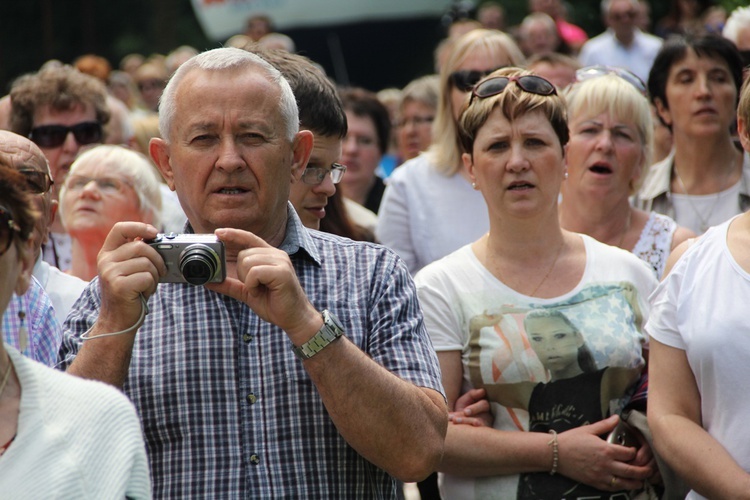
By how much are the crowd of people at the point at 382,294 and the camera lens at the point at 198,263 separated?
10mm

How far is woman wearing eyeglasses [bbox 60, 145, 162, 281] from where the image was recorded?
513 cm

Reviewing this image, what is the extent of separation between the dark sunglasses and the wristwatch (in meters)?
3.43

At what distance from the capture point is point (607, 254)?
418 cm

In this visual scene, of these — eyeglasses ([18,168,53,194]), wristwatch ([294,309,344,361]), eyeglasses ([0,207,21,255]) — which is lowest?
wristwatch ([294,309,344,361])

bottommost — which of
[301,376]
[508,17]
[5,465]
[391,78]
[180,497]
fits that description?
[391,78]

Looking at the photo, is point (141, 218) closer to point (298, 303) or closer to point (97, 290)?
point (97, 290)

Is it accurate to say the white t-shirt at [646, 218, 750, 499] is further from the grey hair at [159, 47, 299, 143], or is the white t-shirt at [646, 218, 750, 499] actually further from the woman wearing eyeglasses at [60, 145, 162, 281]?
the woman wearing eyeglasses at [60, 145, 162, 281]

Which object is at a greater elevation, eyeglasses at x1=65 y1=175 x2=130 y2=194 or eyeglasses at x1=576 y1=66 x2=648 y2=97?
eyeglasses at x1=576 y1=66 x2=648 y2=97

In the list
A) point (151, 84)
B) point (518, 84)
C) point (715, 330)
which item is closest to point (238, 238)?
point (715, 330)

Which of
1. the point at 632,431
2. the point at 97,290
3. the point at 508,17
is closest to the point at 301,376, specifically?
the point at 97,290

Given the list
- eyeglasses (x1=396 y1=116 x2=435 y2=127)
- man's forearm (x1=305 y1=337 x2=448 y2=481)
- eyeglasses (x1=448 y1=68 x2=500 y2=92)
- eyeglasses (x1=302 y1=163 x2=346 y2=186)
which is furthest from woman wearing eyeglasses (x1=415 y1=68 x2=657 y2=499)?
eyeglasses (x1=396 y1=116 x2=435 y2=127)

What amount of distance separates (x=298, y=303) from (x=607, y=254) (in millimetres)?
1741

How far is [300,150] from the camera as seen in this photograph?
3.29 meters

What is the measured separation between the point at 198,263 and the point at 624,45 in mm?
9495
